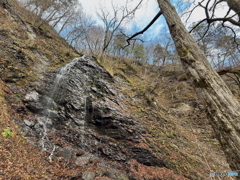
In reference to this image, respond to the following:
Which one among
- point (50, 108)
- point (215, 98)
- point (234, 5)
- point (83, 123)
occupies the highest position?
point (234, 5)

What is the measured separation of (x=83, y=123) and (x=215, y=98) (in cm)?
617

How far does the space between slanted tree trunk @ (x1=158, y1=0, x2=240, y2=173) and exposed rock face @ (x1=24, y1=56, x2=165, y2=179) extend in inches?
179

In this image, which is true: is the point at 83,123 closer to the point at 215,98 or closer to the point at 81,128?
the point at 81,128

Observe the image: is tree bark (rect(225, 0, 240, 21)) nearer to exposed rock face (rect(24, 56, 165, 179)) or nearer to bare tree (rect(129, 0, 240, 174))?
bare tree (rect(129, 0, 240, 174))

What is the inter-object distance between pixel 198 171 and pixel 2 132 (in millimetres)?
7041

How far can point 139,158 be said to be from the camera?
5465mm

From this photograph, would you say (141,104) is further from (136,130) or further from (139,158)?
(139,158)

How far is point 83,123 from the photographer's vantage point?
6.70 metres

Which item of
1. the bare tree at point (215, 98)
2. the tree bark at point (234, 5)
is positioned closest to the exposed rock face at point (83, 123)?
the bare tree at point (215, 98)

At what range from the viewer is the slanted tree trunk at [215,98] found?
4.58 feet

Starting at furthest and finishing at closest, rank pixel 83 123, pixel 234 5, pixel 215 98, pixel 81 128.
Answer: pixel 83 123 → pixel 81 128 → pixel 234 5 → pixel 215 98

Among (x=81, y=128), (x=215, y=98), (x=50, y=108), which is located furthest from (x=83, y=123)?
(x=215, y=98)

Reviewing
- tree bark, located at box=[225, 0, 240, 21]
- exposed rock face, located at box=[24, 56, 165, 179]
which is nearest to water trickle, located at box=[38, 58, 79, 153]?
exposed rock face, located at box=[24, 56, 165, 179]

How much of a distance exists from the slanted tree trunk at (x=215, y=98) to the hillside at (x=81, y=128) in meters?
2.35
